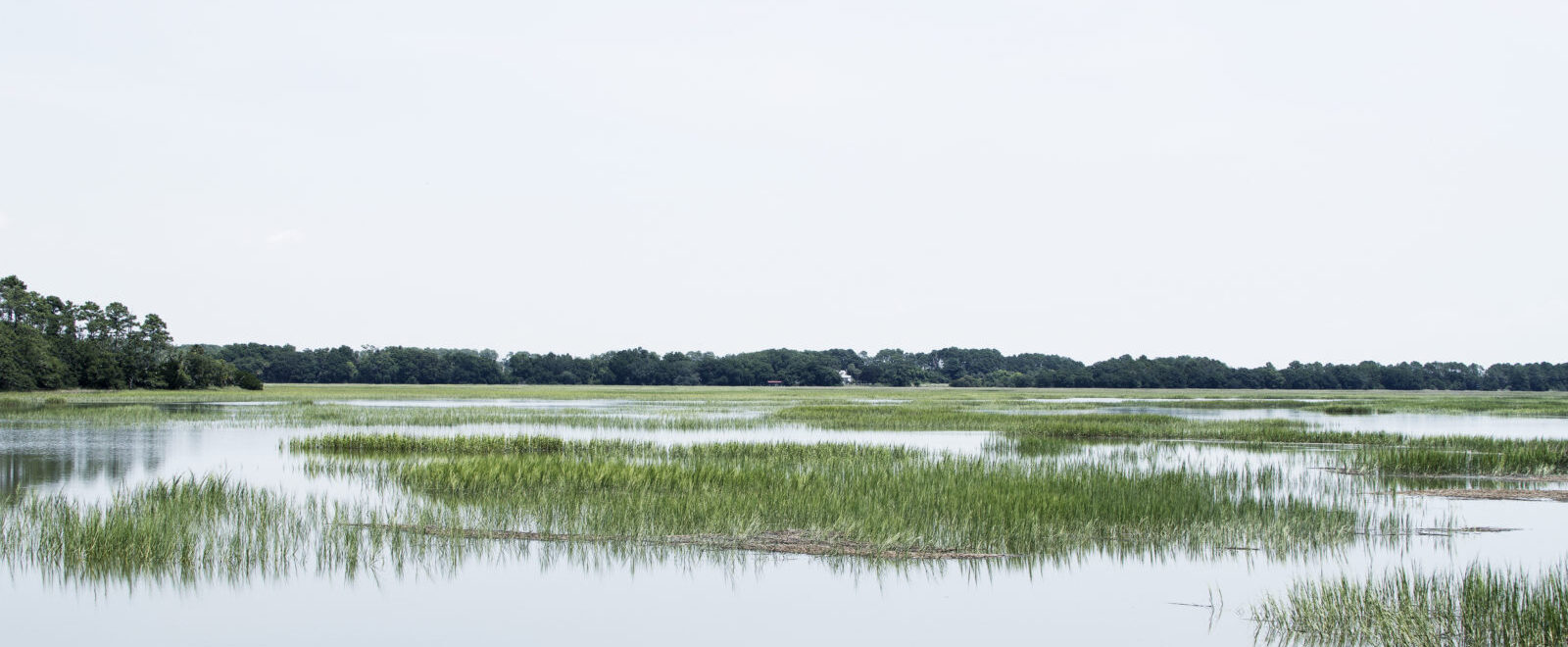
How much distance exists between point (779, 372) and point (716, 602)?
143 metres

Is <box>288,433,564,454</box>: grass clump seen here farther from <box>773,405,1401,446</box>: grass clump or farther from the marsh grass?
<box>773,405,1401,446</box>: grass clump

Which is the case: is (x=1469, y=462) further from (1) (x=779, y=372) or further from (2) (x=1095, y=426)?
(1) (x=779, y=372)

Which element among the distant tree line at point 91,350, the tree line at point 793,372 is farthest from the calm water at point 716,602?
the tree line at point 793,372

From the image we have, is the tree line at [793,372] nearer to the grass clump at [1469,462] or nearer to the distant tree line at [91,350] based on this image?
the distant tree line at [91,350]

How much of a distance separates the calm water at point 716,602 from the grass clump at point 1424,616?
0.44m

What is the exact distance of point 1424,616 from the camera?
28.1 feet

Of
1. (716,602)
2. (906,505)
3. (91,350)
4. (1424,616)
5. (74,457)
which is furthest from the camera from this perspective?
(91,350)

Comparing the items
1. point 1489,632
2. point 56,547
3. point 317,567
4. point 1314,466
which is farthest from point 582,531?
point 1314,466

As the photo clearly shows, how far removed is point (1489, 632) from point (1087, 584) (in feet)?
12.0

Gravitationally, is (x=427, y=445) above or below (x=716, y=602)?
above

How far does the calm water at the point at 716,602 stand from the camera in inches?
366

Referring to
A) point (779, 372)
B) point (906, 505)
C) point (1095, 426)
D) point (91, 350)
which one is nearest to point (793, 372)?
point (779, 372)

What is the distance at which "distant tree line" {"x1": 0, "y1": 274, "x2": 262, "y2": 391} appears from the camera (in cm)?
6100

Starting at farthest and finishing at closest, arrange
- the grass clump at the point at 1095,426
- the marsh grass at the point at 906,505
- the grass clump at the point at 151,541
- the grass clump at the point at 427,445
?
the grass clump at the point at 1095,426 < the grass clump at the point at 427,445 < the marsh grass at the point at 906,505 < the grass clump at the point at 151,541
